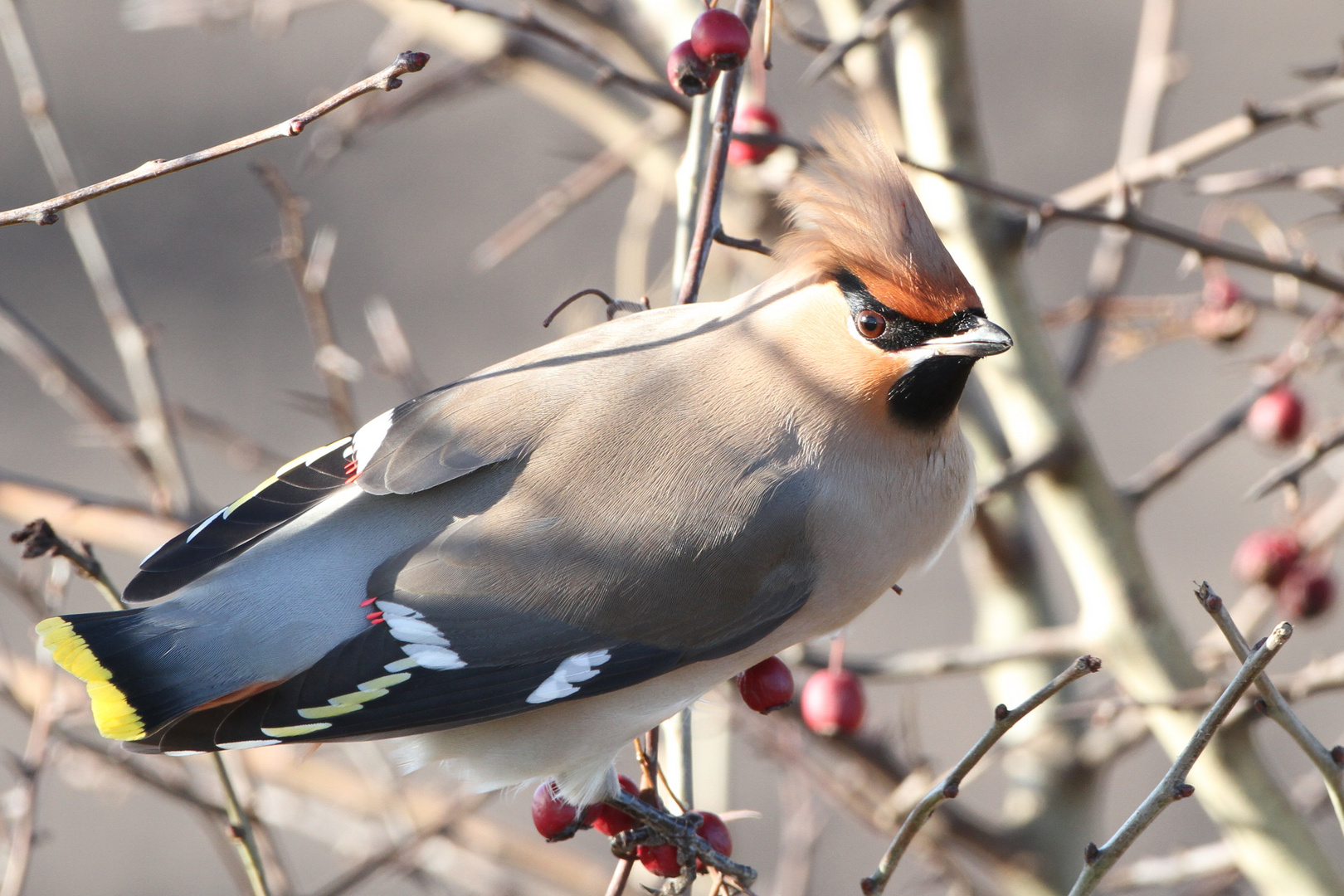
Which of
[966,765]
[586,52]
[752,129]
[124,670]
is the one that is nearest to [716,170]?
[586,52]

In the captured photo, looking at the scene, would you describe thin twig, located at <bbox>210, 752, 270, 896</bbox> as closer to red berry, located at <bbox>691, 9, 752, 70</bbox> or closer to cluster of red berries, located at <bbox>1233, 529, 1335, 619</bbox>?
red berry, located at <bbox>691, 9, 752, 70</bbox>

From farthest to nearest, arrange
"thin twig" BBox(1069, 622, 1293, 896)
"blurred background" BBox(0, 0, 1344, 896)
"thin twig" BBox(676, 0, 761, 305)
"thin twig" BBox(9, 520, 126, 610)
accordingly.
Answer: "blurred background" BBox(0, 0, 1344, 896) < "thin twig" BBox(676, 0, 761, 305) < "thin twig" BBox(9, 520, 126, 610) < "thin twig" BBox(1069, 622, 1293, 896)

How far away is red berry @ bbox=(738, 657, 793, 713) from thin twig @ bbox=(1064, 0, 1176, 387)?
1.05 meters

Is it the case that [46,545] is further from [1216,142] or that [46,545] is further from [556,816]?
[1216,142]

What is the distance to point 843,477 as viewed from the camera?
2.25 m

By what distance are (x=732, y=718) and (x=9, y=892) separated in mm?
1336

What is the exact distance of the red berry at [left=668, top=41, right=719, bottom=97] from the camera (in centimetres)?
202

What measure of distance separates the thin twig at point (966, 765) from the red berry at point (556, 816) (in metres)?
0.79

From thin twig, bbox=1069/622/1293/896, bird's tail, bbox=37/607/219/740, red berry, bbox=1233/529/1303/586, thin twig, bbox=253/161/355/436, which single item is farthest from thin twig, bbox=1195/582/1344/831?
thin twig, bbox=253/161/355/436

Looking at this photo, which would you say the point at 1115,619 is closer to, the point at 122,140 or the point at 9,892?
the point at 9,892

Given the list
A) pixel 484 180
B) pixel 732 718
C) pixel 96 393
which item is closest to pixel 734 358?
pixel 732 718

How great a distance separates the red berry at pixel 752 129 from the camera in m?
2.48

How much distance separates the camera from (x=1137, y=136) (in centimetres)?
309

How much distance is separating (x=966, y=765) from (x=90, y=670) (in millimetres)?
1267
